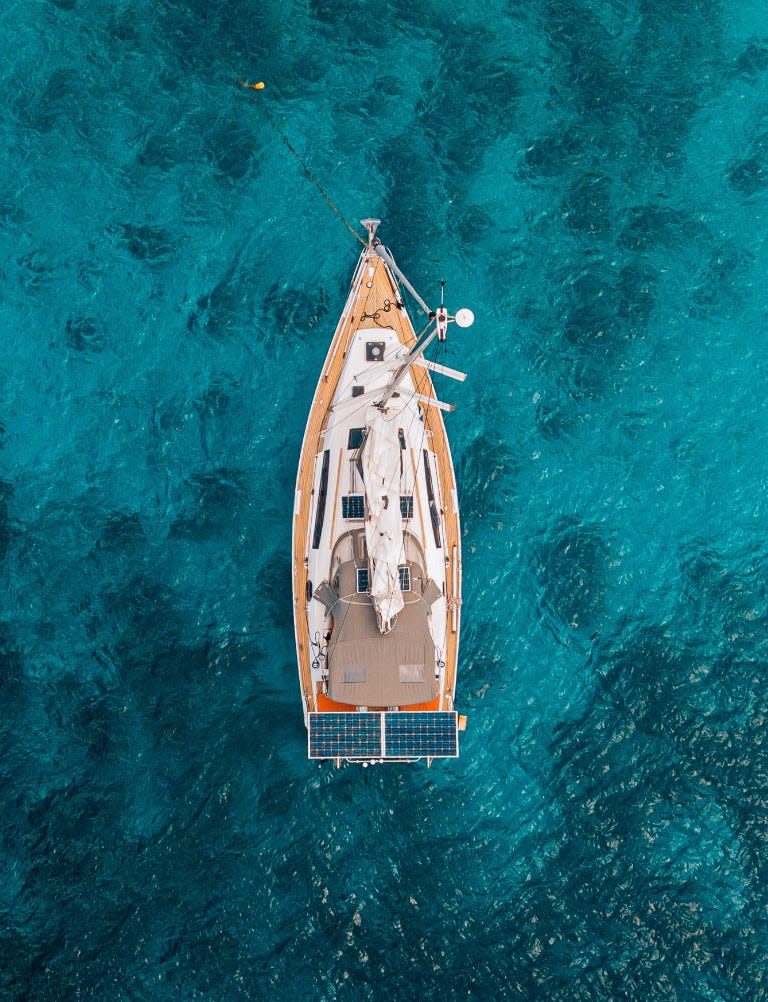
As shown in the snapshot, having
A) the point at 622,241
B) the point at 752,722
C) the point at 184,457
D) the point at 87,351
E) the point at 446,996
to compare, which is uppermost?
the point at 622,241

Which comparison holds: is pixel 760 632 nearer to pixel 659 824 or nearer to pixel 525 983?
pixel 659 824

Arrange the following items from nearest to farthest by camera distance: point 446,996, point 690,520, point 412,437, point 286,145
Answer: point 446,996 < point 412,437 < point 690,520 < point 286,145

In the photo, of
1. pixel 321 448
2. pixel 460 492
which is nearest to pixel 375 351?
pixel 321 448

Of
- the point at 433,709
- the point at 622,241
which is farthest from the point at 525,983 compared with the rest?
the point at 622,241

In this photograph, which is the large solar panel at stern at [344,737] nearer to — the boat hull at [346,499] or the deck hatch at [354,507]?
the boat hull at [346,499]

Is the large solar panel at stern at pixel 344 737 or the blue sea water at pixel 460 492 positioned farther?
the blue sea water at pixel 460 492

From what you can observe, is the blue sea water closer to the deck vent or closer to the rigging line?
the rigging line

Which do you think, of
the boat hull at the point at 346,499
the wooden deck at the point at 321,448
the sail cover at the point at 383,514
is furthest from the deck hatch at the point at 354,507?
the wooden deck at the point at 321,448
